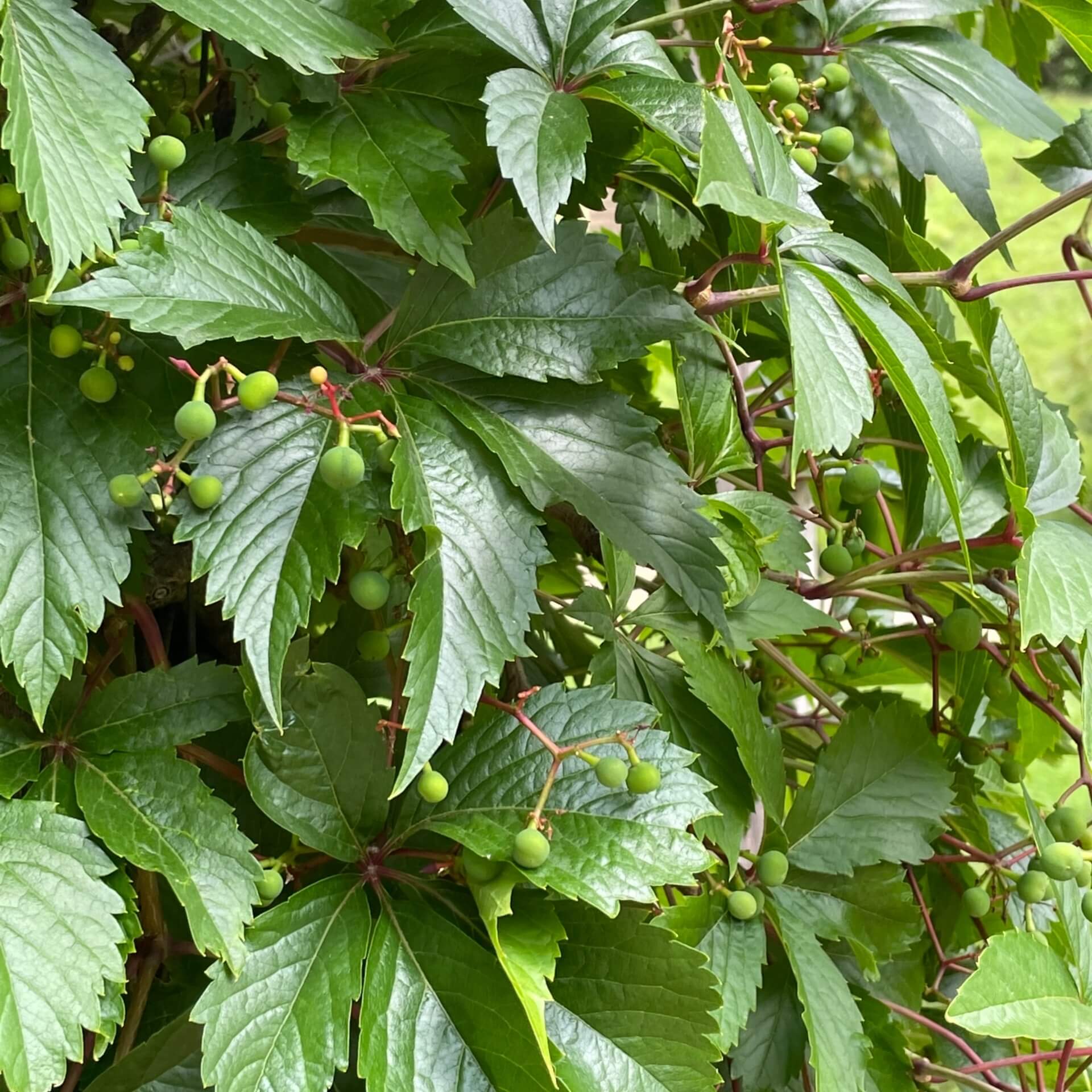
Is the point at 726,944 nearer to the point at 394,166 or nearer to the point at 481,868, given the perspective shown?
the point at 481,868

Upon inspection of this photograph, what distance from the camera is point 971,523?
0.61 meters

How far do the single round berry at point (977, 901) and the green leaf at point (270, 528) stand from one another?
428 mm

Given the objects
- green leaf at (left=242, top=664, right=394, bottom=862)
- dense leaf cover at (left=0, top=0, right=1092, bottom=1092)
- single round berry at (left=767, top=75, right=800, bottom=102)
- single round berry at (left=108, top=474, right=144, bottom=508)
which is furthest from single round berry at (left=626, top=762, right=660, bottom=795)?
single round berry at (left=767, top=75, right=800, bottom=102)

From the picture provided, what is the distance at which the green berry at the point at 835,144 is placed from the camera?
503mm

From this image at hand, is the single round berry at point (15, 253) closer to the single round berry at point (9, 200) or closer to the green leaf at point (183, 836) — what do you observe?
the single round berry at point (9, 200)

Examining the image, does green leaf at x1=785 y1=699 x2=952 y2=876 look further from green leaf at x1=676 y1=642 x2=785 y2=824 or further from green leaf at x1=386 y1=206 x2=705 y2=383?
green leaf at x1=386 y1=206 x2=705 y2=383

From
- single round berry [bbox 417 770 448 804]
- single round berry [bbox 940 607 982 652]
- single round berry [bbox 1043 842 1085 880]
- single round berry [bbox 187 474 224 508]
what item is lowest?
single round berry [bbox 1043 842 1085 880]

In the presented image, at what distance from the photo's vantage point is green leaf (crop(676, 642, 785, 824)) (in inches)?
19.0

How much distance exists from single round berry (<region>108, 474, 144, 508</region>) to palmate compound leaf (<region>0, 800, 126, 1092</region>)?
0.39 feet

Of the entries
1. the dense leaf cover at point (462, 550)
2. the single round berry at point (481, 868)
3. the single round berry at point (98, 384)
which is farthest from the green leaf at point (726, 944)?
the single round berry at point (98, 384)

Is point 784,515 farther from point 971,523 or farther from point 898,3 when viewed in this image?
point 898,3

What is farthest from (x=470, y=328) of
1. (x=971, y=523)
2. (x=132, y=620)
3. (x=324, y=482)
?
(x=971, y=523)

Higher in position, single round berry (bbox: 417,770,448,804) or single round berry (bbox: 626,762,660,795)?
single round berry (bbox: 626,762,660,795)

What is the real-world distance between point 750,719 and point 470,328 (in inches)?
8.9
